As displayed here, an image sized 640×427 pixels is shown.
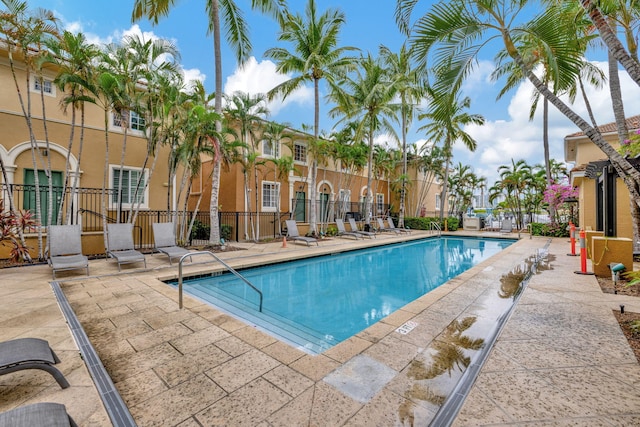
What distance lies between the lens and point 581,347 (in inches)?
125

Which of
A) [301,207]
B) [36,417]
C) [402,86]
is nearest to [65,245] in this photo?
[36,417]

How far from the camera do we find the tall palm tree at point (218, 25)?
997 cm

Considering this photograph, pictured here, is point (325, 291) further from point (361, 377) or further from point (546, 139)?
point (546, 139)

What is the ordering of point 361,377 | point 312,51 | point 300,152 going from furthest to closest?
1. point 300,152
2. point 312,51
3. point 361,377

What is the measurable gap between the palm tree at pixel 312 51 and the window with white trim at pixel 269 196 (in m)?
4.46

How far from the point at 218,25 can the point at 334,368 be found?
11.7m

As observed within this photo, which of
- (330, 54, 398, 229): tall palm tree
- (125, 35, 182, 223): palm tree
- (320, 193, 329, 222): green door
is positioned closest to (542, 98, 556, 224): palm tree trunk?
(330, 54, 398, 229): tall palm tree

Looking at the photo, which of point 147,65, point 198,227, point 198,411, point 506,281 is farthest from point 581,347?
point 198,227

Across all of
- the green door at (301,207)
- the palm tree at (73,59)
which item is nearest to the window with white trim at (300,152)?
the green door at (301,207)

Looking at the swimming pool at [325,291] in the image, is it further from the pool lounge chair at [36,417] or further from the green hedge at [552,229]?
the green hedge at [552,229]

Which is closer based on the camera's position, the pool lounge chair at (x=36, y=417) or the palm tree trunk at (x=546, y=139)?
the pool lounge chair at (x=36, y=417)

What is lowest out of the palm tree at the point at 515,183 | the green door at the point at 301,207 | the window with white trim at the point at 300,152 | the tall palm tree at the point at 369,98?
the green door at the point at 301,207

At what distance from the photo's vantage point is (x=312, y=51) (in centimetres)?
1322

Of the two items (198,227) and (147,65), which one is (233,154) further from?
(198,227)
